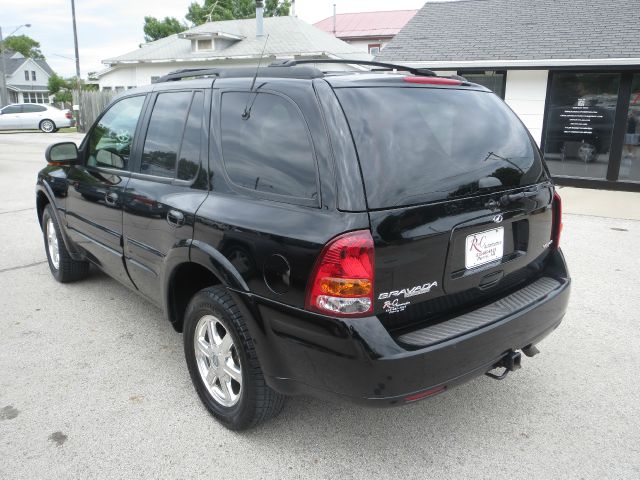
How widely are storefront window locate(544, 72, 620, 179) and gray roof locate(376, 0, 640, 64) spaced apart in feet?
1.88

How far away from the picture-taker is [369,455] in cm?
270

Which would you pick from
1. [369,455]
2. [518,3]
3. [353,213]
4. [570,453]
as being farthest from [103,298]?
[518,3]

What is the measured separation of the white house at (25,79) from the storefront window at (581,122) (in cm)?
6733

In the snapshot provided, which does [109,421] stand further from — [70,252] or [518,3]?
[518,3]

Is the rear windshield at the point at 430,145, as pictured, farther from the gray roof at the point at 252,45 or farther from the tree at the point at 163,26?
the tree at the point at 163,26

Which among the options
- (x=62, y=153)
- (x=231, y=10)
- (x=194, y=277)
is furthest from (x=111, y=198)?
(x=231, y=10)

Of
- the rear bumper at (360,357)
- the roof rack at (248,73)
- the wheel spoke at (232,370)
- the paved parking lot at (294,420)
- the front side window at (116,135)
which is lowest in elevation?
the paved parking lot at (294,420)

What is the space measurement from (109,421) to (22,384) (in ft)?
2.60

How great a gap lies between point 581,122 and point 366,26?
5027 cm

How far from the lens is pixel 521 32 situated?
12531 mm

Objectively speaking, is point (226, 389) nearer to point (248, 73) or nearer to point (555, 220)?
point (248, 73)

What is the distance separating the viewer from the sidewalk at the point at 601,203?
8.80 meters

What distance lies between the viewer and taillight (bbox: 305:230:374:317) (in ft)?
7.18

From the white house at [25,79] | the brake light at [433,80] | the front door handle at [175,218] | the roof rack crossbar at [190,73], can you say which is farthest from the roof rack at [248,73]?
the white house at [25,79]
